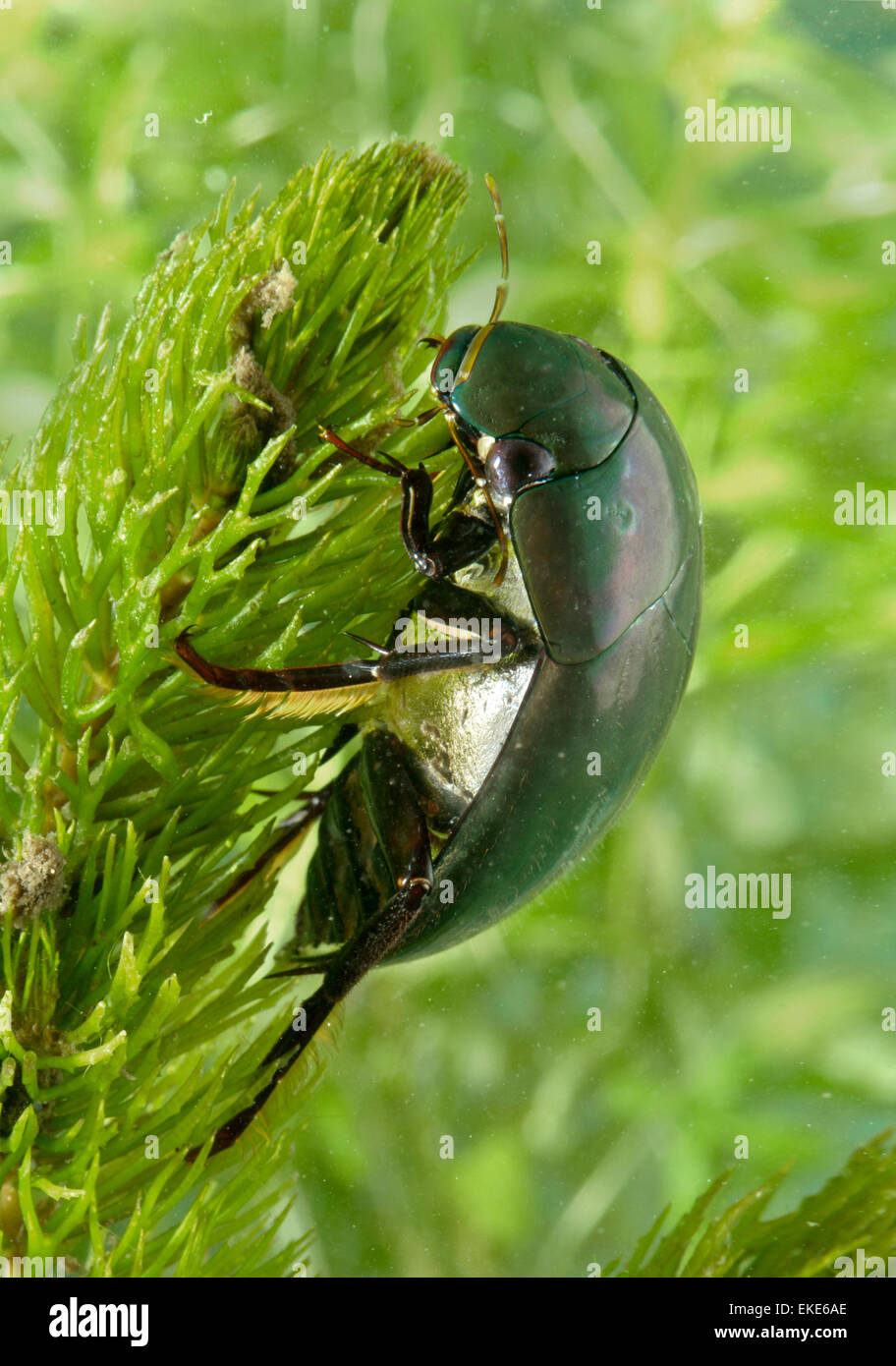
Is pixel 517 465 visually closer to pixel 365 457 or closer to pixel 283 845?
pixel 365 457

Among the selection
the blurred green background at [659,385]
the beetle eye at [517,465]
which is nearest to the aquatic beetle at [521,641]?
the beetle eye at [517,465]

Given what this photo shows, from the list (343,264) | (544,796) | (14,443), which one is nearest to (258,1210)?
(544,796)

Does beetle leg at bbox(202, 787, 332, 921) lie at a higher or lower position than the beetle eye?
lower

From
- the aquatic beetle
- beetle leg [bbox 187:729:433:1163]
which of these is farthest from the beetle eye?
beetle leg [bbox 187:729:433:1163]

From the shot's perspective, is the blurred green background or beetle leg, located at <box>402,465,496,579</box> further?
the blurred green background

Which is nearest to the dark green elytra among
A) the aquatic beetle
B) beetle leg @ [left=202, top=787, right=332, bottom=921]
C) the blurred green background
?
the aquatic beetle

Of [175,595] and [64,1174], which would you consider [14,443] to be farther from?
[64,1174]

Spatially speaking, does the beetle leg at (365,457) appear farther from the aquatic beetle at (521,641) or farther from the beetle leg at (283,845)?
the beetle leg at (283,845)

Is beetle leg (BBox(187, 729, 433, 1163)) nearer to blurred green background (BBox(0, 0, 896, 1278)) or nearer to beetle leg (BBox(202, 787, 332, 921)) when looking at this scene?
beetle leg (BBox(202, 787, 332, 921))
